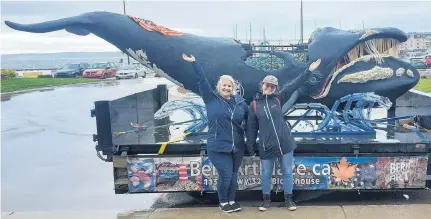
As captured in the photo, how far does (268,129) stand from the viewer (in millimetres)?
4516

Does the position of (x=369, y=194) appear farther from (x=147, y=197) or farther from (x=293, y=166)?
(x=147, y=197)

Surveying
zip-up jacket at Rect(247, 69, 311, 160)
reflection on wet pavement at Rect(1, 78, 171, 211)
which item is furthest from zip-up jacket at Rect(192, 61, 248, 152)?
reflection on wet pavement at Rect(1, 78, 171, 211)

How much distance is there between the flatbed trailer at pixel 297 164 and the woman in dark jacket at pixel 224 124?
43cm

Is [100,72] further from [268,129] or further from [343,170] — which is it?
[268,129]

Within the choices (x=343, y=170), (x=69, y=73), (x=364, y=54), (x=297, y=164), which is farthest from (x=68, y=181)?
(x=69, y=73)

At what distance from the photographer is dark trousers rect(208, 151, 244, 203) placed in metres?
4.54

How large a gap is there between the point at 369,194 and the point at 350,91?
1344 millimetres

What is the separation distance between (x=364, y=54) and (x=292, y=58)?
973 mm

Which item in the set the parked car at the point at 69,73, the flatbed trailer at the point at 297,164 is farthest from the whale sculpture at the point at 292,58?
the parked car at the point at 69,73

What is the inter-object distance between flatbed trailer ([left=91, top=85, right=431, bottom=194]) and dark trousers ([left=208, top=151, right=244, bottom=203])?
0.33m

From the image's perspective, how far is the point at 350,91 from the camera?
5.86 metres

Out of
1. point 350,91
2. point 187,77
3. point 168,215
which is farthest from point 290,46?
point 168,215

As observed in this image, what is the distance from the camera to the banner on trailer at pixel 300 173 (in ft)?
16.2

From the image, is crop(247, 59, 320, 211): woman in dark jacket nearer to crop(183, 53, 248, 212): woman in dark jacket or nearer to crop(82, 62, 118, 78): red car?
crop(183, 53, 248, 212): woman in dark jacket
